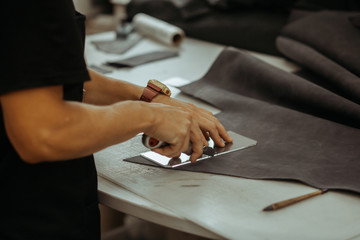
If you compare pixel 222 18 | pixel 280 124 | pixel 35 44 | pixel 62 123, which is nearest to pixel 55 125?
pixel 62 123

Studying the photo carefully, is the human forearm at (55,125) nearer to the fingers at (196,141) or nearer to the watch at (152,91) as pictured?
the fingers at (196,141)

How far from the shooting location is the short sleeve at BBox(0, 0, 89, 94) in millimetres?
641

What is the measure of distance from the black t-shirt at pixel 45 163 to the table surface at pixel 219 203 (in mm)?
65

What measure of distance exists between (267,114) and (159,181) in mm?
441

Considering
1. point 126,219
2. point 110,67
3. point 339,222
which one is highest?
point 339,222

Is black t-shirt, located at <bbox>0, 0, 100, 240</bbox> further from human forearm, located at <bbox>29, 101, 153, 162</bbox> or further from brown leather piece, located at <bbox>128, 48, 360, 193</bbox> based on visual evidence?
brown leather piece, located at <bbox>128, 48, 360, 193</bbox>

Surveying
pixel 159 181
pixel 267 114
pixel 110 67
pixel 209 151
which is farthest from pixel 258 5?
pixel 159 181

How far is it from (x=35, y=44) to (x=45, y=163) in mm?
238

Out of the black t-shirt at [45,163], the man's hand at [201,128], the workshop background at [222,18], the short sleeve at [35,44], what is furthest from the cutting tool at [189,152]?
the workshop background at [222,18]

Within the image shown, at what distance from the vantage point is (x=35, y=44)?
65 centimetres

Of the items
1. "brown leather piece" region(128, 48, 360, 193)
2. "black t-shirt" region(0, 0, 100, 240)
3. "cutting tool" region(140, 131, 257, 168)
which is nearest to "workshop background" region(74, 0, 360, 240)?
"brown leather piece" region(128, 48, 360, 193)

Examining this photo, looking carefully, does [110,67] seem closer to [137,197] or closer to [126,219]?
[126,219]

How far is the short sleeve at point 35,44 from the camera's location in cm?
64

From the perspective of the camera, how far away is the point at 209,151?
0.99 metres
